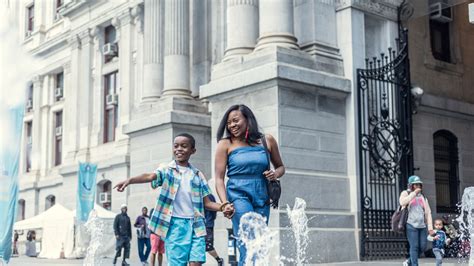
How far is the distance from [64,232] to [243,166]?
2121 cm

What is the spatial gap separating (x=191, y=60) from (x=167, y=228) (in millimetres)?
15566

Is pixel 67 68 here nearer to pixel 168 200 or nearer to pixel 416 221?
pixel 416 221

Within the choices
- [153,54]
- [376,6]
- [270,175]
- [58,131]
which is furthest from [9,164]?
[58,131]

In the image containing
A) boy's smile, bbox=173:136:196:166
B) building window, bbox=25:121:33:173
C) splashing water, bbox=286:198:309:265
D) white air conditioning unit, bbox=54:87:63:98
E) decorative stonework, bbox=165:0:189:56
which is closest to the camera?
boy's smile, bbox=173:136:196:166

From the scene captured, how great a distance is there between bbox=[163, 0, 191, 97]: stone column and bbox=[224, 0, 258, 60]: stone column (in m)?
3.96

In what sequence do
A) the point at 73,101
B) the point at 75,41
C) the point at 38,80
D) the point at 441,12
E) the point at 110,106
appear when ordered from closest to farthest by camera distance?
the point at 441,12 → the point at 110,106 → the point at 73,101 → the point at 75,41 → the point at 38,80

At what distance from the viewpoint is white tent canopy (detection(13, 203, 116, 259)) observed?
2528cm

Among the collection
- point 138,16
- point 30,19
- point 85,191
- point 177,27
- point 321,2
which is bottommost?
point 85,191

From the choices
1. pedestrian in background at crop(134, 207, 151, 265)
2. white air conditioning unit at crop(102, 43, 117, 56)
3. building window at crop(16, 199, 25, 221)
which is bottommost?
pedestrian in background at crop(134, 207, 151, 265)

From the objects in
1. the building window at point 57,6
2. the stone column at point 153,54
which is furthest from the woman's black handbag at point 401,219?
the building window at point 57,6

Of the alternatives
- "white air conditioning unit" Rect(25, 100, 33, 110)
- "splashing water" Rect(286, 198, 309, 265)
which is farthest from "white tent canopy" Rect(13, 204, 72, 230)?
"splashing water" Rect(286, 198, 309, 265)

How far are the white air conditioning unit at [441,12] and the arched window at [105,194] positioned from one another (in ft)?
47.8

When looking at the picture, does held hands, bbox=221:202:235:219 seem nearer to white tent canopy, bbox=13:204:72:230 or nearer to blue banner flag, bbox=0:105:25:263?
blue banner flag, bbox=0:105:25:263

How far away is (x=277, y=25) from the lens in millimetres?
16203
